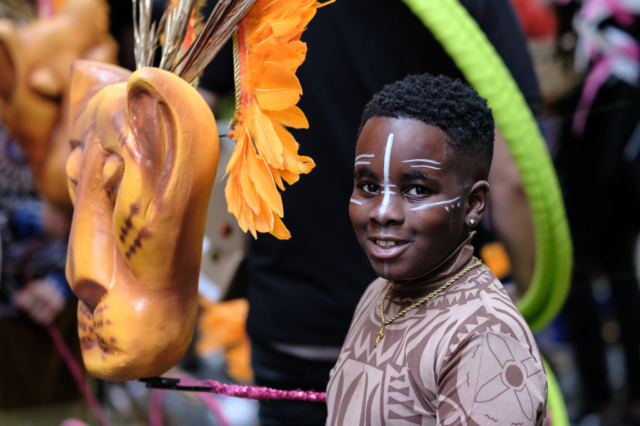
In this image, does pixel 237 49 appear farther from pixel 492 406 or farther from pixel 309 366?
pixel 309 366

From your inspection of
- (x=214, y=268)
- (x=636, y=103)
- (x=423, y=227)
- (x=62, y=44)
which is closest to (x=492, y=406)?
(x=423, y=227)

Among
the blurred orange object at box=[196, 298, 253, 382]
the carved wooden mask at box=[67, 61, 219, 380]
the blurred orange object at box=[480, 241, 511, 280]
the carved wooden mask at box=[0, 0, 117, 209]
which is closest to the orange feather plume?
the carved wooden mask at box=[67, 61, 219, 380]

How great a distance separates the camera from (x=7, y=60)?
1580mm

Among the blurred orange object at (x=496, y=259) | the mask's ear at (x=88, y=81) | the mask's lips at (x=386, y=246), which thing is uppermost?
the mask's ear at (x=88, y=81)

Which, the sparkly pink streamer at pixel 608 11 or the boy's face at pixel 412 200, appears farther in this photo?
the sparkly pink streamer at pixel 608 11

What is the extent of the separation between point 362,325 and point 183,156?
298 mm

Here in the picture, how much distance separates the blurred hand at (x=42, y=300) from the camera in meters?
1.76

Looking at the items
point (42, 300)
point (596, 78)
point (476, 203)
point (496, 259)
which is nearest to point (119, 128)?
point (476, 203)

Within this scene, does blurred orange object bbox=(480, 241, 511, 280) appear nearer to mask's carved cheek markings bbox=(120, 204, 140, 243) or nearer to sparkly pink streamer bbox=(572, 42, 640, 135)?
sparkly pink streamer bbox=(572, 42, 640, 135)

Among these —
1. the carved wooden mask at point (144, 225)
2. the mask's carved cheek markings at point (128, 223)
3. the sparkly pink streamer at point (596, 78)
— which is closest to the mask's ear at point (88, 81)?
the carved wooden mask at point (144, 225)

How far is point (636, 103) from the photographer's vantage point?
2.00 meters

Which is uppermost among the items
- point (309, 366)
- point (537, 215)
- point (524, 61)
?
point (524, 61)

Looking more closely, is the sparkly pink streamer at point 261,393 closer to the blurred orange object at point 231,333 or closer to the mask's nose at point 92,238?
the mask's nose at point 92,238

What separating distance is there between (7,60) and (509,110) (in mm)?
1251
